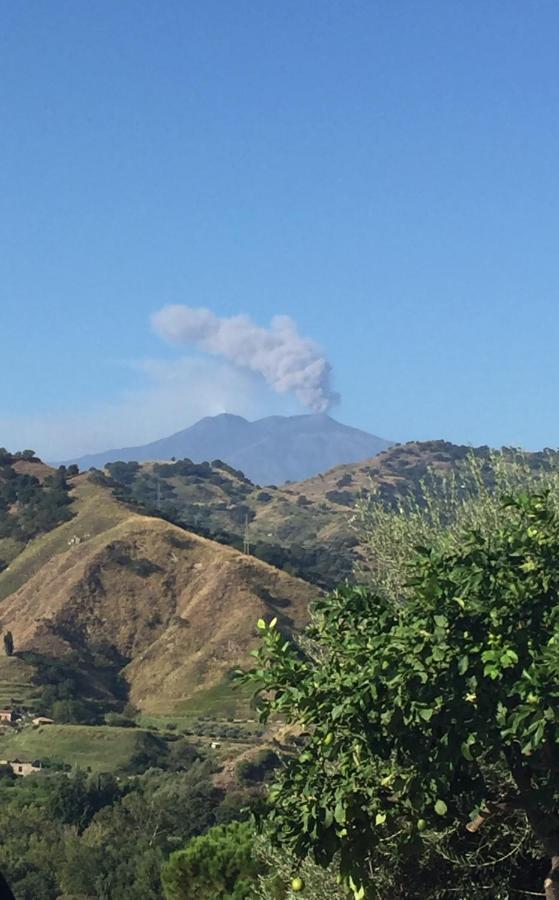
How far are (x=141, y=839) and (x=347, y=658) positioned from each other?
2517 inches

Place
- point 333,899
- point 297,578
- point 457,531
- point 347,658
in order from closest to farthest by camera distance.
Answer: point 347,658
point 333,899
point 457,531
point 297,578

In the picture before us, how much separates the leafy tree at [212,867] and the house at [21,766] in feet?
252

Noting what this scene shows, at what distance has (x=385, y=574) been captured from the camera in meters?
17.1

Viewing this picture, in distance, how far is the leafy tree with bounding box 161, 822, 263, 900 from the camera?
26391 millimetres

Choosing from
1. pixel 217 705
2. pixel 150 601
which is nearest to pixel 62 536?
pixel 150 601

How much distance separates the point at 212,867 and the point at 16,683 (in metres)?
107

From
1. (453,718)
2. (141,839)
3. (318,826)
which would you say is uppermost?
(453,718)

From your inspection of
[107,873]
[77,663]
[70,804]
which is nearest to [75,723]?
[77,663]

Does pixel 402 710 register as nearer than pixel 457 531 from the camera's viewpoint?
Yes

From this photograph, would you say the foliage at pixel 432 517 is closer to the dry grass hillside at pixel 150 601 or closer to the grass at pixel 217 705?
the grass at pixel 217 705

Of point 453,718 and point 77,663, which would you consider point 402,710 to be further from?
point 77,663

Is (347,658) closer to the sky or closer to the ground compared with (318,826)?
closer to the sky

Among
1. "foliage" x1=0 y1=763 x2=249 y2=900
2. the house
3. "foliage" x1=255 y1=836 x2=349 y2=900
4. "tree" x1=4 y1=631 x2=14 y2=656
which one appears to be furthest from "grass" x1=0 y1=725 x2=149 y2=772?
"foliage" x1=255 y1=836 x2=349 y2=900

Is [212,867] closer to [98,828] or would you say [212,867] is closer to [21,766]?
[98,828]
